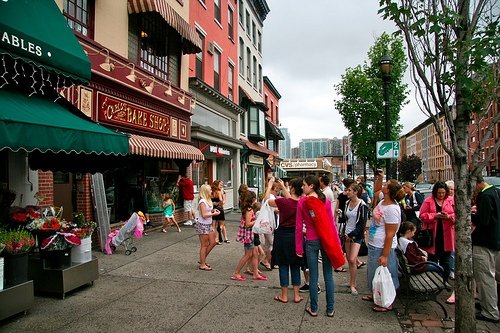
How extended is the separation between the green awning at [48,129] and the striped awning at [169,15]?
5780mm

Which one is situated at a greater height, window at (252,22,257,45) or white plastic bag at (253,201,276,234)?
window at (252,22,257,45)

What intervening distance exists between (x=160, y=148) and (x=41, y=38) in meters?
A: 5.99

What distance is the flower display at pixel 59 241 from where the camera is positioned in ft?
18.0

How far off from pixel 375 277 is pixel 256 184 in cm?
2285

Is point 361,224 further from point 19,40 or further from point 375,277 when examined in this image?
point 19,40

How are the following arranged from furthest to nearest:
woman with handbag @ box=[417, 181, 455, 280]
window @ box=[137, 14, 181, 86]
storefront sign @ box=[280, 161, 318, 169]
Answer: storefront sign @ box=[280, 161, 318, 169]
window @ box=[137, 14, 181, 86]
woman with handbag @ box=[417, 181, 455, 280]

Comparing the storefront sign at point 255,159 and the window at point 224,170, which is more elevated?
the storefront sign at point 255,159

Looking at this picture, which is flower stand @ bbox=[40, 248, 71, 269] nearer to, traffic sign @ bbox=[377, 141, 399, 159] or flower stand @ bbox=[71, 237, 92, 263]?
flower stand @ bbox=[71, 237, 92, 263]

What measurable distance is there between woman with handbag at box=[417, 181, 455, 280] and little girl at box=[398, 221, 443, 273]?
2.58 ft

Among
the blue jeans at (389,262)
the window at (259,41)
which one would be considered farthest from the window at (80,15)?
the window at (259,41)

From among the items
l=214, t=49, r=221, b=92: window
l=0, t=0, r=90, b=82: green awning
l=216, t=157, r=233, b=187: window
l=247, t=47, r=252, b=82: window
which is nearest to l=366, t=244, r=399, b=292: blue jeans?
l=0, t=0, r=90, b=82: green awning

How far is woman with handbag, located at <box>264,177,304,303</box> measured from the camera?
18.2 feet

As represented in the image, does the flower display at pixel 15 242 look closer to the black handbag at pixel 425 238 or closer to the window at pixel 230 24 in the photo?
the black handbag at pixel 425 238

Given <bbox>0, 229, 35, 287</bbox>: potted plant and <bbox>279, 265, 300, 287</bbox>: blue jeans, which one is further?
<bbox>279, 265, 300, 287</bbox>: blue jeans
